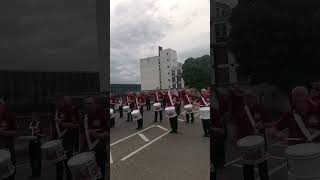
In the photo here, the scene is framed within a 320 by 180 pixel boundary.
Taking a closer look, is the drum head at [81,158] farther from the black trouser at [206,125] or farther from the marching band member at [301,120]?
the marching band member at [301,120]

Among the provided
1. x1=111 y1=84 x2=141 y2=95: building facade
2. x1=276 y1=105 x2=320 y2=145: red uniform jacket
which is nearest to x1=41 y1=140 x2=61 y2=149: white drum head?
x1=111 y1=84 x2=141 y2=95: building facade

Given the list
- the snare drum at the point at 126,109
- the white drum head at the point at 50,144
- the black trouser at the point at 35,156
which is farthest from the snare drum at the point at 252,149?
the snare drum at the point at 126,109

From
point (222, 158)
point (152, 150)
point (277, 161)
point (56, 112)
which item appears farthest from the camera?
point (152, 150)

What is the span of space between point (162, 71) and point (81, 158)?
1380mm

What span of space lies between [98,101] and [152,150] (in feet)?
2.61

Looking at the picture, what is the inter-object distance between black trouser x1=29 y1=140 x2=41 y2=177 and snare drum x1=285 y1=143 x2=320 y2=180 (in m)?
1.94

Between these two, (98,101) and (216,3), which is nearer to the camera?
(216,3)

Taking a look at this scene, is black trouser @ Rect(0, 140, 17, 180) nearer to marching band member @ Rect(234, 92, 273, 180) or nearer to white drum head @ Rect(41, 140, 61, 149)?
white drum head @ Rect(41, 140, 61, 149)

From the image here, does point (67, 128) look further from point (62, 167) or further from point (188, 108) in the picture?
point (188, 108)

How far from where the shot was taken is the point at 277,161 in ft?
8.73

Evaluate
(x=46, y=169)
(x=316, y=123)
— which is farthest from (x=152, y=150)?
(x=316, y=123)

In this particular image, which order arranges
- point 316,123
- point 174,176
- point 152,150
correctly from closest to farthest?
point 316,123 < point 174,176 < point 152,150

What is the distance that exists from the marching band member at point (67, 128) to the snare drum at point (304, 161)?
175 cm

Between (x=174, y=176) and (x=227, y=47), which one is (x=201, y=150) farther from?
(x=227, y=47)
